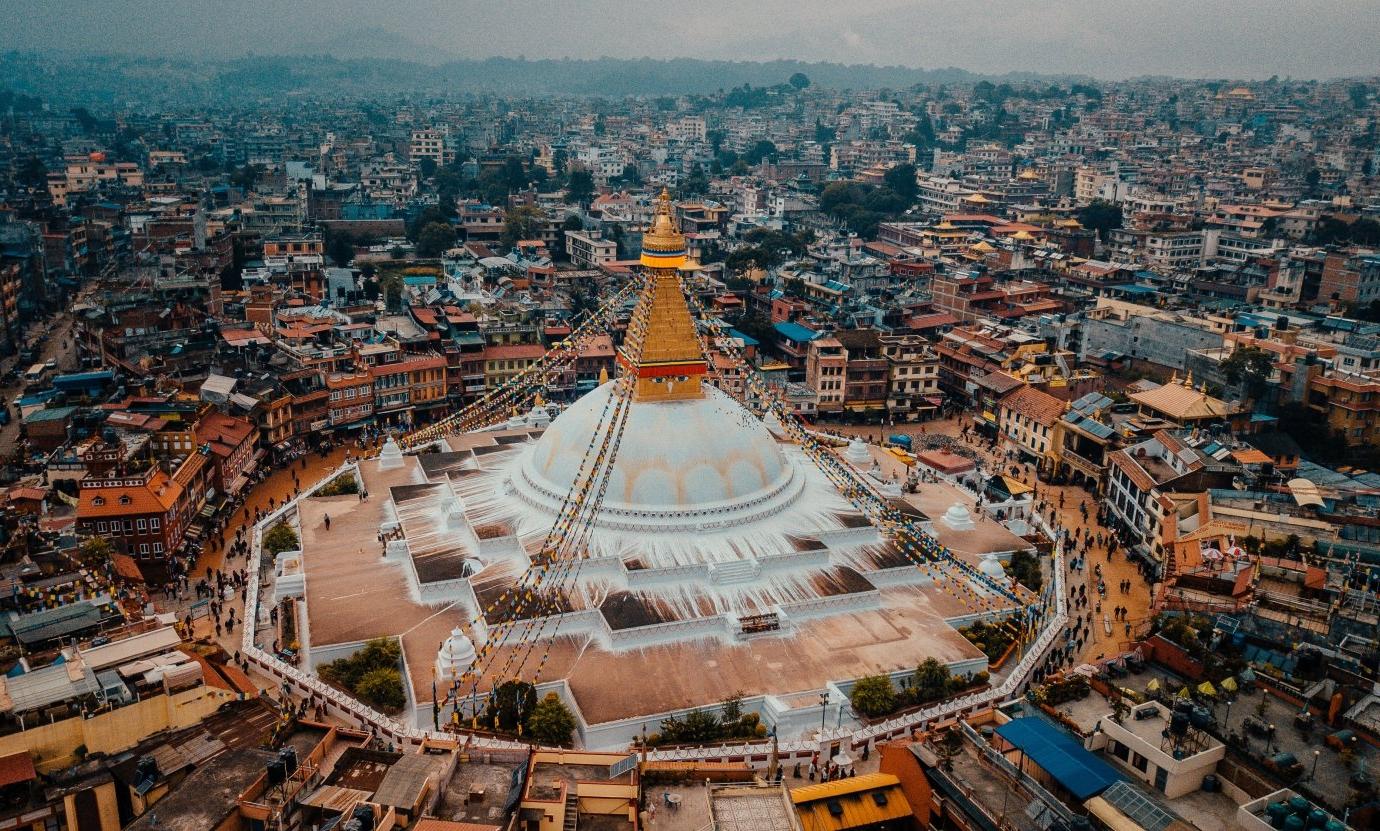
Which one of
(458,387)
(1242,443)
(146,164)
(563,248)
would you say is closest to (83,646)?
(458,387)

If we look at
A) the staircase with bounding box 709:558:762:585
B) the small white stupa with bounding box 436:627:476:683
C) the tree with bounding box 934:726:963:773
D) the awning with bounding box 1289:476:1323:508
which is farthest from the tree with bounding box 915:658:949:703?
the awning with bounding box 1289:476:1323:508

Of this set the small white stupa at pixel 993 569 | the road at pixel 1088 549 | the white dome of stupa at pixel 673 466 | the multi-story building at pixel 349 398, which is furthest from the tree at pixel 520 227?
the small white stupa at pixel 993 569

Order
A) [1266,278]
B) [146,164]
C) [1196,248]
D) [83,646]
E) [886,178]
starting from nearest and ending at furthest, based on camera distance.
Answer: [83,646], [1266,278], [1196,248], [886,178], [146,164]

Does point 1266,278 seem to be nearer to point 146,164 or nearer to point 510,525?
point 510,525

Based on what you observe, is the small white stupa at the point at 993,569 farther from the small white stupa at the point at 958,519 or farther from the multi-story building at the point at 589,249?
the multi-story building at the point at 589,249

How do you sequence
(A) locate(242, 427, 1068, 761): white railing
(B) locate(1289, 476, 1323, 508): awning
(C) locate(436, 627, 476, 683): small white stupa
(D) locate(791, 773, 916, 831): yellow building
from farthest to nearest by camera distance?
1. (B) locate(1289, 476, 1323, 508): awning
2. (C) locate(436, 627, 476, 683): small white stupa
3. (A) locate(242, 427, 1068, 761): white railing
4. (D) locate(791, 773, 916, 831): yellow building

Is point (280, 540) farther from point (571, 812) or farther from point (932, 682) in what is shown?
point (932, 682)

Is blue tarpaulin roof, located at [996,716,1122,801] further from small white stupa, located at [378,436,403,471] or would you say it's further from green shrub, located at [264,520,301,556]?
small white stupa, located at [378,436,403,471]
